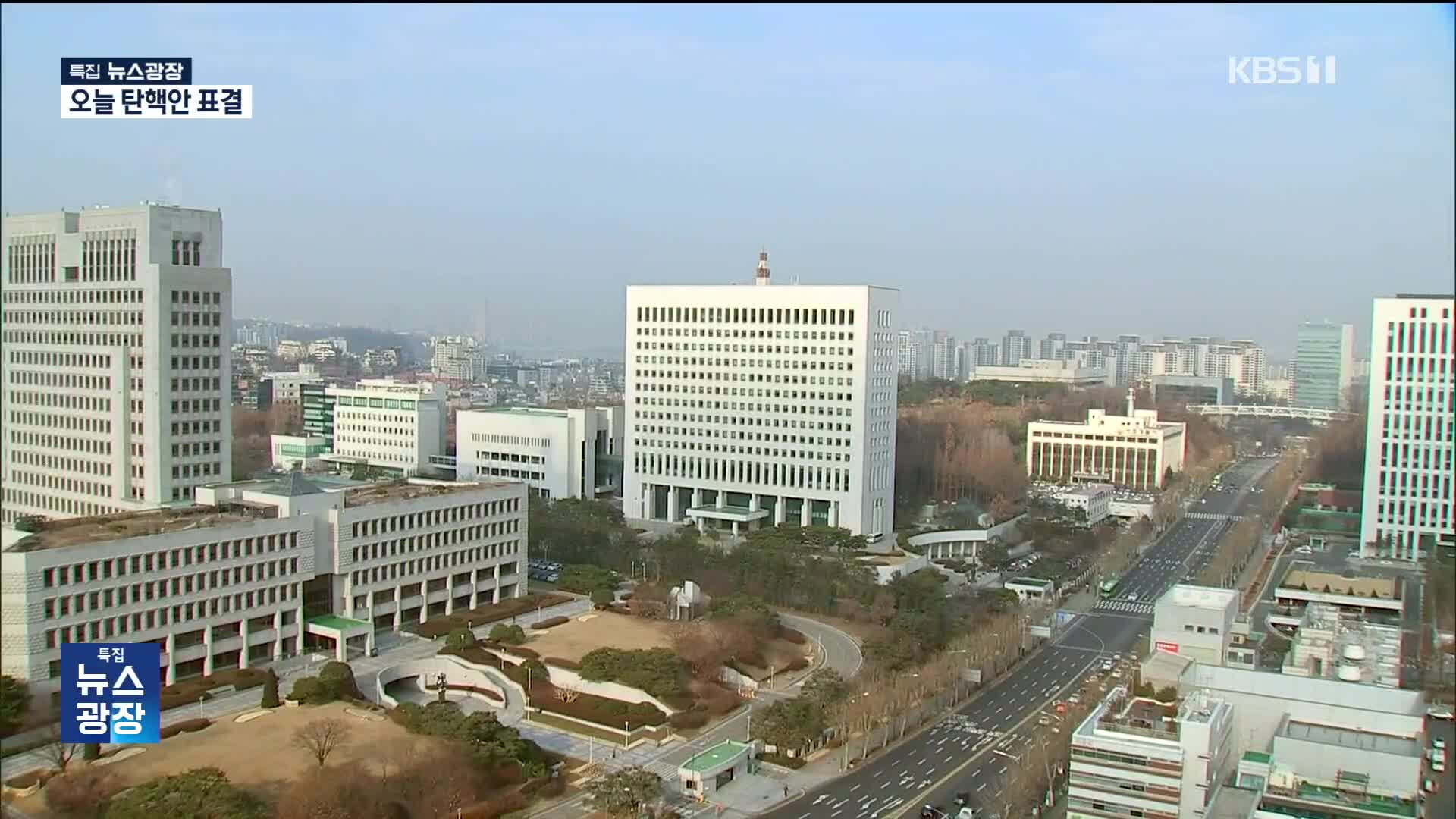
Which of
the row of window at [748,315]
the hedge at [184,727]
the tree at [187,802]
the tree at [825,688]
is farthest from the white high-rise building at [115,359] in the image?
the tree at [825,688]

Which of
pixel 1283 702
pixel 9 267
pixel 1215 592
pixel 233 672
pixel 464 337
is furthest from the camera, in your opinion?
pixel 464 337

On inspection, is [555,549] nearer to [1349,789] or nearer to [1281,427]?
[1349,789]

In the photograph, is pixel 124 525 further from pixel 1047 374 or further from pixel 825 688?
pixel 1047 374

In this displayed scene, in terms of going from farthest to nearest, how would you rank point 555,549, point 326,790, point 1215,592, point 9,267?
point 555,549 < point 9,267 < point 1215,592 < point 326,790

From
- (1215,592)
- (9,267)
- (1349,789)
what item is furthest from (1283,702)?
(9,267)

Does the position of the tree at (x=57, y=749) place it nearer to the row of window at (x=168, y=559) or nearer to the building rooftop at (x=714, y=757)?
the row of window at (x=168, y=559)
